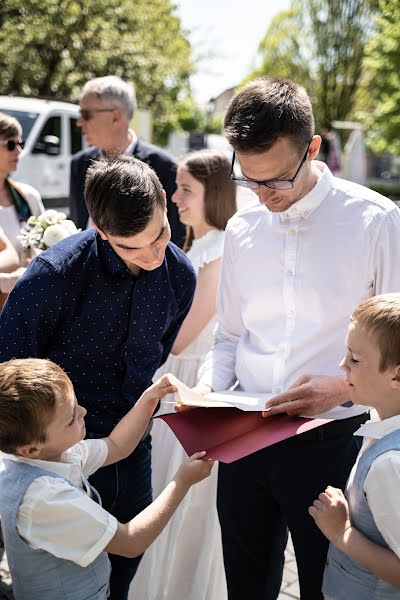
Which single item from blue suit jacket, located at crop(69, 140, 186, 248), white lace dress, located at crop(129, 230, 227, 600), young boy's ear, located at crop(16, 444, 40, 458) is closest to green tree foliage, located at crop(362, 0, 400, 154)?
blue suit jacket, located at crop(69, 140, 186, 248)

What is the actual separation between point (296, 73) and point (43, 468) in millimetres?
42892

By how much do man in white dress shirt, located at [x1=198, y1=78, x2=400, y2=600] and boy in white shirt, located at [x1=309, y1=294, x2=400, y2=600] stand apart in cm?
21

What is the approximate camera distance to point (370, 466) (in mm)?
1940

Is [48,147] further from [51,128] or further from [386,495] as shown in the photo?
[386,495]

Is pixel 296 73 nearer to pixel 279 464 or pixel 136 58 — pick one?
pixel 136 58

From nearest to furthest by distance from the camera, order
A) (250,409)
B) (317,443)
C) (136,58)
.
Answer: (250,409) → (317,443) → (136,58)

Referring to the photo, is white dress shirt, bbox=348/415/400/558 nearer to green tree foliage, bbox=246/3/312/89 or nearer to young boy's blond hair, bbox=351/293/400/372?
young boy's blond hair, bbox=351/293/400/372

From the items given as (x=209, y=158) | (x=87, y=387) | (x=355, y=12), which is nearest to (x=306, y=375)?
(x=87, y=387)

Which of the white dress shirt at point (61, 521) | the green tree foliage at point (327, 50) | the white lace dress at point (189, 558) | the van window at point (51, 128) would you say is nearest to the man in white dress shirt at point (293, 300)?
the white dress shirt at point (61, 521)

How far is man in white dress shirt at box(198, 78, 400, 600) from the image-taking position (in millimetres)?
2234

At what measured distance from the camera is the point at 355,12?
39.1 m

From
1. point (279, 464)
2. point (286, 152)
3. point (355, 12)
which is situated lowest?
point (279, 464)

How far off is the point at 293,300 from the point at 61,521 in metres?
0.96

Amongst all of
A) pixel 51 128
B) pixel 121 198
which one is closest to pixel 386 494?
pixel 121 198
